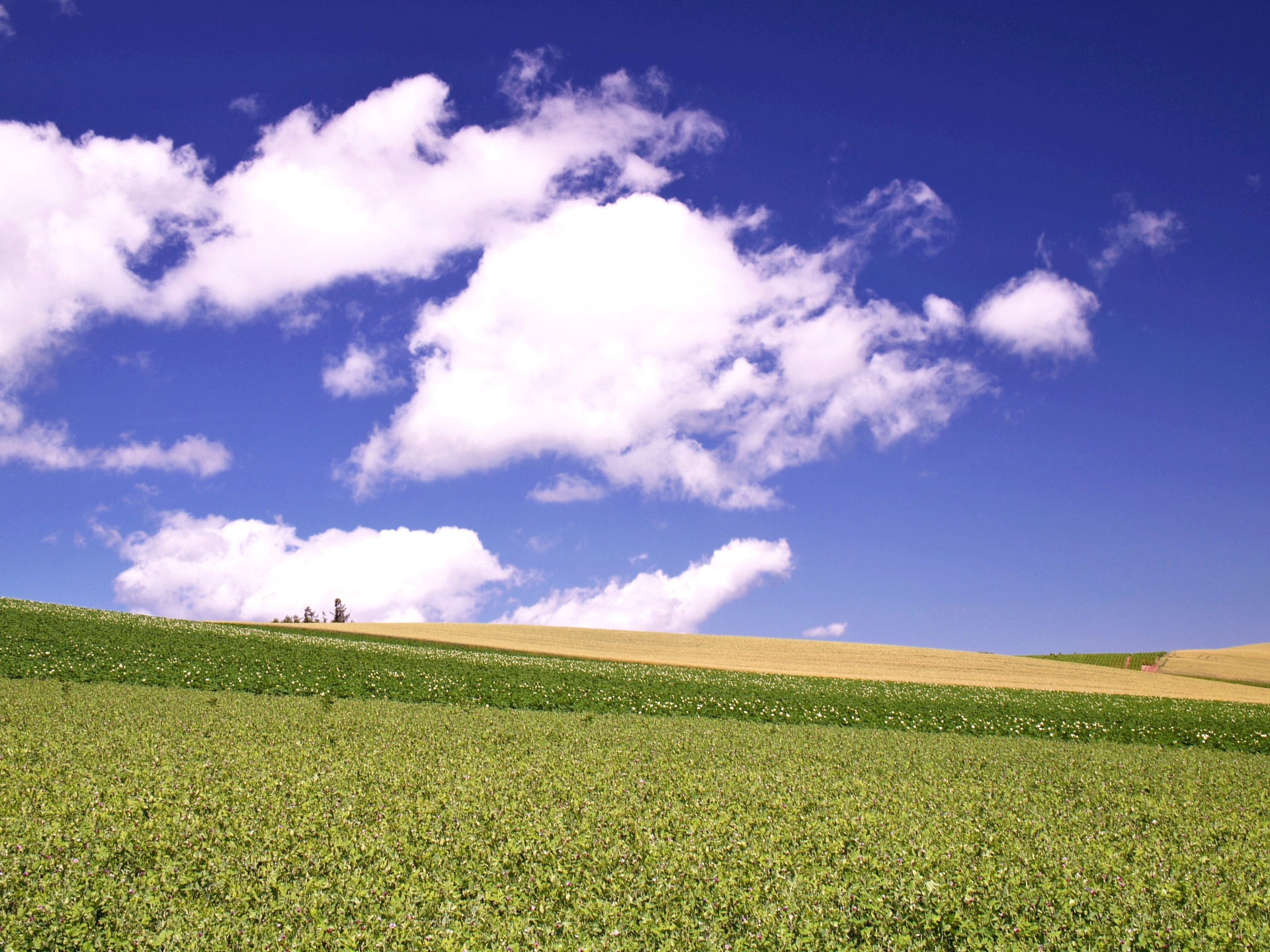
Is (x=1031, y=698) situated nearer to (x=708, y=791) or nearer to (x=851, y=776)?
(x=851, y=776)

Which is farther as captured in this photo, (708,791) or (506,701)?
(506,701)

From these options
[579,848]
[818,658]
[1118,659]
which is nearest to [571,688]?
[579,848]

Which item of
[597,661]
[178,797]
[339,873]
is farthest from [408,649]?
[339,873]

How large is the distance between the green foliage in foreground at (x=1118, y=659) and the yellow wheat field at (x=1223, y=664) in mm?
1185

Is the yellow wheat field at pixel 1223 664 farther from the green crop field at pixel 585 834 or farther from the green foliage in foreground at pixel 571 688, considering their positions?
the green crop field at pixel 585 834

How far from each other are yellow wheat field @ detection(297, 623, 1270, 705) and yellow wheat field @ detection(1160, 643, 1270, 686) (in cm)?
440

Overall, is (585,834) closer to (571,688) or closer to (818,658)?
(571,688)

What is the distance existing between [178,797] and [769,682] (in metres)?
27.5

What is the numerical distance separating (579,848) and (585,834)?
1.45 feet

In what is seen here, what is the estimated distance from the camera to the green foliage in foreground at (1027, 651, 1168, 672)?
67.4 meters

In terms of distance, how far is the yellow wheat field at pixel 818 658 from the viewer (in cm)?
4566

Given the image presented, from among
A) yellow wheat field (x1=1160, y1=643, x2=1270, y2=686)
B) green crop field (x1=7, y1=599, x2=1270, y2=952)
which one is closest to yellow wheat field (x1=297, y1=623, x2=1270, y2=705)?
yellow wheat field (x1=1160, y1=643, x2=1270, y2=686)

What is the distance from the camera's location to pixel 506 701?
25688mm

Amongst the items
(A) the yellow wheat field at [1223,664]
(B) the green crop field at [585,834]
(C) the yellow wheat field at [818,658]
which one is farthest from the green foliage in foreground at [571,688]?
(A) the yellow wheat field at [1223,664]
